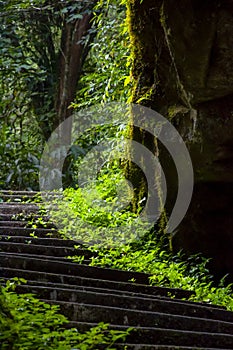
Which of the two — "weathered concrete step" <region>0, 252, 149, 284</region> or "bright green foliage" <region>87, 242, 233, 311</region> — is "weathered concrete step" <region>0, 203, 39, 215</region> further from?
"weathered concrete step" <region>0, 252, 149, 284</region>

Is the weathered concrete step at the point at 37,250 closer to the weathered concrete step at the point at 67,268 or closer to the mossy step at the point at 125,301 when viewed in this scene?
the weathered concrete step at the point at 67,268

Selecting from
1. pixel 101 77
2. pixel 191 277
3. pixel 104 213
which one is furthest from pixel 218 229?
pixel 101 77

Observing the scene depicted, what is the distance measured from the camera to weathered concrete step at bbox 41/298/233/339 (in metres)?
4.42

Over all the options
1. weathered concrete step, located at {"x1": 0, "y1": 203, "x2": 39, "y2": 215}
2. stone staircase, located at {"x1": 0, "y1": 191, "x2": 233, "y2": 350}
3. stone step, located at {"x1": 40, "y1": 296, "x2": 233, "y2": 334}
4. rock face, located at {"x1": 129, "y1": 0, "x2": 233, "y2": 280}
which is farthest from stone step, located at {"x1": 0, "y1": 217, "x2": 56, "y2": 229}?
stone step, located at {"x1": 40, "y1": 296, "x2": 233, "y2": 334}

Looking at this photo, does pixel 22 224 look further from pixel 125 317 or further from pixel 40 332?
pixel 40 332

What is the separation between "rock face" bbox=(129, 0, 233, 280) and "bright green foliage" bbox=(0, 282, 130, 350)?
2.85m

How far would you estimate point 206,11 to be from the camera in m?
6.19

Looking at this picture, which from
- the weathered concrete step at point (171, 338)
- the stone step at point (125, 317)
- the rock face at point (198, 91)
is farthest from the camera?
the rock face at point (198, 91)

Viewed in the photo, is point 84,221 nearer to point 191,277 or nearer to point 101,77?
point 191,277

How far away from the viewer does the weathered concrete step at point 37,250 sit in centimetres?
628

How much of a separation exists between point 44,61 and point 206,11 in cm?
775

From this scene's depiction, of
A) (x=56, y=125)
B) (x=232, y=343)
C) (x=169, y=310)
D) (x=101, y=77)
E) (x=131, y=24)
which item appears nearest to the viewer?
(x=232, y=343)

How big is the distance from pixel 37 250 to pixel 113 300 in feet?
5.54

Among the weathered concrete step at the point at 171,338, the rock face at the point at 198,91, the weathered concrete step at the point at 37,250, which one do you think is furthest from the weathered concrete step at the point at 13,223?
the weathered concrete step at the point at 171,338
